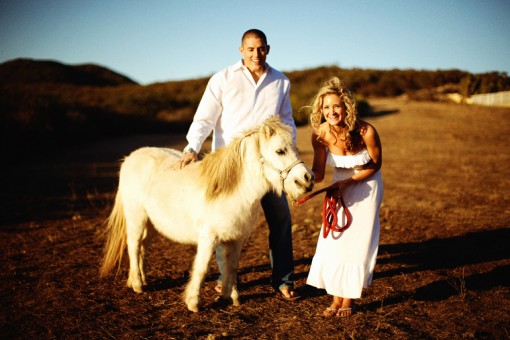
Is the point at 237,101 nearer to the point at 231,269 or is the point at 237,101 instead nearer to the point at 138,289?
the point at 231,269

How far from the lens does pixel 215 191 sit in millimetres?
3498

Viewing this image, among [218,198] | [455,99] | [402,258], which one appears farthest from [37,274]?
[455,99]

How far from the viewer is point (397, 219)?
24.3 ft

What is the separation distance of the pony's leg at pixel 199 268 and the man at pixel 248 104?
2.76 ft

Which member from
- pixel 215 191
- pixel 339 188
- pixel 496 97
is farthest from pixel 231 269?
pixel 496 97

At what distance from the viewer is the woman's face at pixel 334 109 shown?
138 inches

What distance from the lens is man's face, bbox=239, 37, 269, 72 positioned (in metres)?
3.78

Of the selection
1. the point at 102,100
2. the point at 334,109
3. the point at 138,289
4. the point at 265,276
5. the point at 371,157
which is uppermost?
the point at 102,100

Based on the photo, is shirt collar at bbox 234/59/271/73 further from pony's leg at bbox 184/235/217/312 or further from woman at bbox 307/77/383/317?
pony's leg at bbox 184/235/217/312

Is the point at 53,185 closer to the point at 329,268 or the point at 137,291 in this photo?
the point at 137,291

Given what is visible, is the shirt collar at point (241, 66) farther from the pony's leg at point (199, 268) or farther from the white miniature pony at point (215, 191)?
the pony's leg at point (199, 268)

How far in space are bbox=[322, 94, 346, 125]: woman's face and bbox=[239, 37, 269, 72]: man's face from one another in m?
0.85

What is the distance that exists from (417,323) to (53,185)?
10334mm

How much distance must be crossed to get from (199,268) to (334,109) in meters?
2.12
